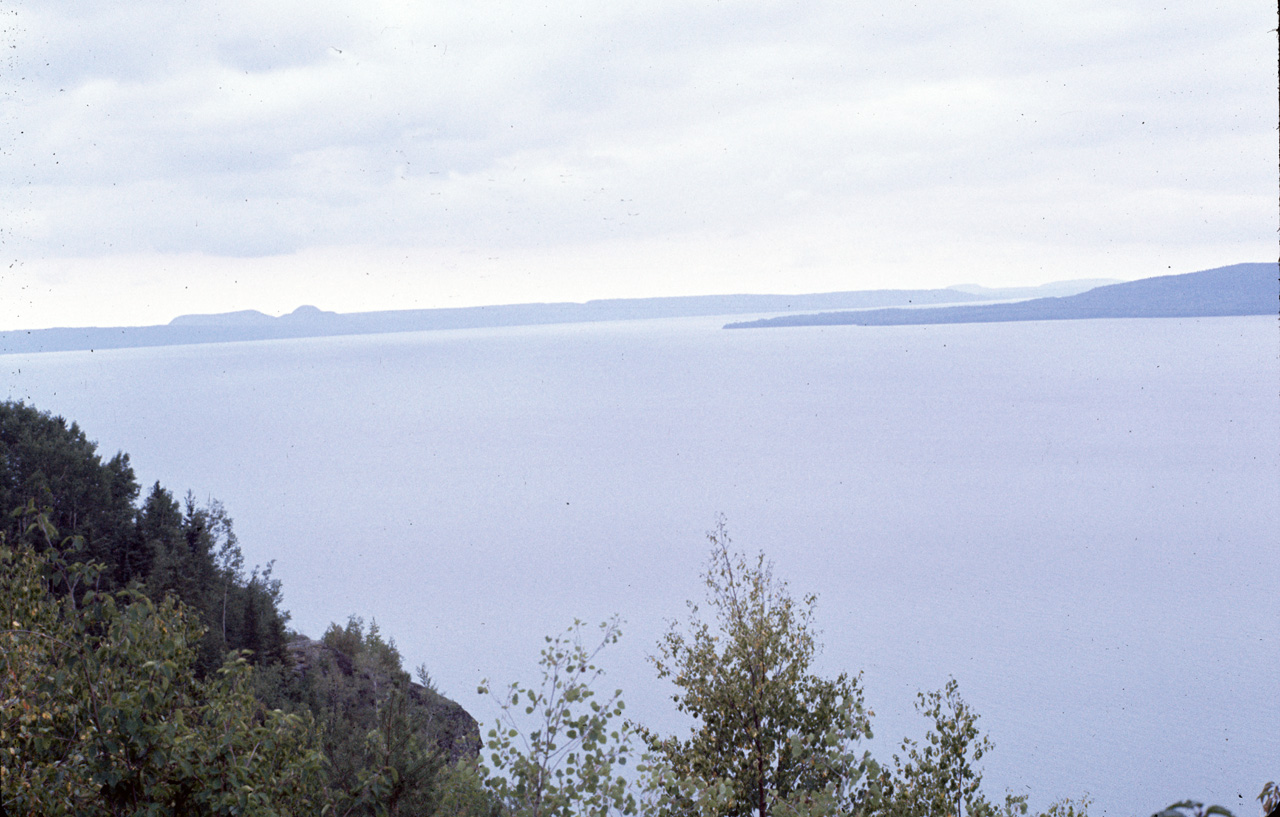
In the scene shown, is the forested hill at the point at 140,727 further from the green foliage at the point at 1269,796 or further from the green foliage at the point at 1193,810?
the green foliage at the point at 1269,796

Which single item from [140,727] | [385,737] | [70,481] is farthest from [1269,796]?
[70,481]

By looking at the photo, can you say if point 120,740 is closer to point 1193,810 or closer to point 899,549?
point 1193,810

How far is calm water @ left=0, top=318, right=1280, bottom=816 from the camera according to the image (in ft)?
184

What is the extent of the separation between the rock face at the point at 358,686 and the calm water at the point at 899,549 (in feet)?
73.1

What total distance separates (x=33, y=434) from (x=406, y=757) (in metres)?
31.3

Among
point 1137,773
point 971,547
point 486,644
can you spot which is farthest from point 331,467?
point 1137,773

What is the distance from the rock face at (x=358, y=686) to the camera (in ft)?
88.7

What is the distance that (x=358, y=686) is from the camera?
32875 mm

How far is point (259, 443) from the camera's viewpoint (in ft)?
547

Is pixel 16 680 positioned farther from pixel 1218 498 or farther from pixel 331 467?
pixel 331 467

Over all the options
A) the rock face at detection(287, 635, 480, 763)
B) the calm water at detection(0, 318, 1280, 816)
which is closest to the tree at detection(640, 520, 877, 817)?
the rock face at detection(287, 635, 480, 763)

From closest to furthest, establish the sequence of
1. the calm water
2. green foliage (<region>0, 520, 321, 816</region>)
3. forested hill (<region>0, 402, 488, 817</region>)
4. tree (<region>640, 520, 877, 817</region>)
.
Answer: green foliage (<region>0, 520, 321, 816</region>)
forested hill (<region>0, 402, 488, 817</region>)
tree (<region>640, 520, 877, 817</region>)
the calm water

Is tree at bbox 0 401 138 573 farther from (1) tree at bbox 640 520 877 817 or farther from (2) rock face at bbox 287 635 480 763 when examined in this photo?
(1) tree at bbox 640 520 877 817

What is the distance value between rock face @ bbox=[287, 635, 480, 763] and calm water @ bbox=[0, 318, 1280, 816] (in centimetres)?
2227
